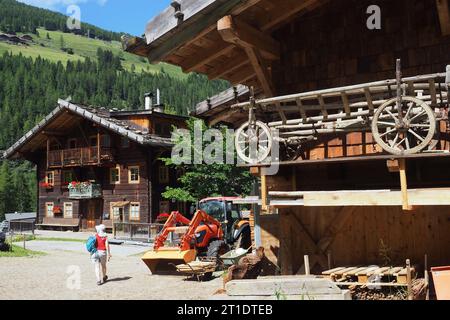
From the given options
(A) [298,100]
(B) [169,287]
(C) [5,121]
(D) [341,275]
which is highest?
(C) [5,121]

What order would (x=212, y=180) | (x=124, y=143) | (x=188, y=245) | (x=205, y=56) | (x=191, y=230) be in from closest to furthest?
(x=205, y=56)
(x=188, y=245)
(x=191, y=230)
(x=212, y=180)
(x=124, y=143)

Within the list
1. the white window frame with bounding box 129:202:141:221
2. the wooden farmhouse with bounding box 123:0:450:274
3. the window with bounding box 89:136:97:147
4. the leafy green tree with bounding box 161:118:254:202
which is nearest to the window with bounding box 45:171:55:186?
the window with bounding box 89:136:97:147

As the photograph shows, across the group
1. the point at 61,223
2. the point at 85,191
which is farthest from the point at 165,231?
the point at 61,223

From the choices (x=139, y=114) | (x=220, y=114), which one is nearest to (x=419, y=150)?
(x=220, y=114)

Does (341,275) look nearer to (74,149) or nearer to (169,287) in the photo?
(169,287)

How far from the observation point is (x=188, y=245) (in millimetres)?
15359

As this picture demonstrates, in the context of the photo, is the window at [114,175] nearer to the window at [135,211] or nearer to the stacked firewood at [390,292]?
the window at [135,211]

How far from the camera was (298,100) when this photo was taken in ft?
26.7

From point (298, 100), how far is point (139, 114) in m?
29.2

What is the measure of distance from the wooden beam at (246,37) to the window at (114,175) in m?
29.5

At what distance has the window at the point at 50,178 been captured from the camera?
43500 mm

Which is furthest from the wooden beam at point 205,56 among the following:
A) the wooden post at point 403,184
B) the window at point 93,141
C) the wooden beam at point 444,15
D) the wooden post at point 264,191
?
the window at point 93,141

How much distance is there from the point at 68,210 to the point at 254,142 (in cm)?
3633

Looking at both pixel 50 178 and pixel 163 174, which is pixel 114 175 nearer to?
pixel 163 174
